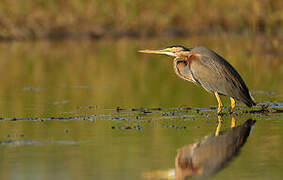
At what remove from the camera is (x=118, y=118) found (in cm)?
1073

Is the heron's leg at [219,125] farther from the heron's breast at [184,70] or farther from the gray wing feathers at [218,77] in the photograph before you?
the heron's breast at [184,70]

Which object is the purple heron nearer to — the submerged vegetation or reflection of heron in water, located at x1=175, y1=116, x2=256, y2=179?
reflection of heron in water, located at x1=175, y1=116, x2=256, y2=179

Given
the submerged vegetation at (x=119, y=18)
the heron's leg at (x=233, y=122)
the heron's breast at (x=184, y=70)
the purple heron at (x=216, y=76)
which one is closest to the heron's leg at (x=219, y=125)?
the heron's leg at (x=233, y=122)

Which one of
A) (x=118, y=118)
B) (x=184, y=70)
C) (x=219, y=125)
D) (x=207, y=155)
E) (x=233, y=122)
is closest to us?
(x=207, y=155)

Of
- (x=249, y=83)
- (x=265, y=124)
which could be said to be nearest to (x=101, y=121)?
(x=265, y=124)

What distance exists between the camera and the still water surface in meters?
7.54

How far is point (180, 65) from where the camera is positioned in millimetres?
11297

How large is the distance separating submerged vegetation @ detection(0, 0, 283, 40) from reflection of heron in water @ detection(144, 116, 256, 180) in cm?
1887

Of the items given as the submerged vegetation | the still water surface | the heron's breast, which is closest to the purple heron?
the heron's breast

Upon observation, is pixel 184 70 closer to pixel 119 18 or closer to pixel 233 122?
pixel 233 122

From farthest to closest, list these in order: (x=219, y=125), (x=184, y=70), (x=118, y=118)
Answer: (x=184, y=70) → (x=118, y=118) → (x=219, y=125)

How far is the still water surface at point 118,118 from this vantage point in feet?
24.7

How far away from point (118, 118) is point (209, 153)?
2.92 metres

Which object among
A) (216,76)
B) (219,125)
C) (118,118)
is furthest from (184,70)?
(219,125)
